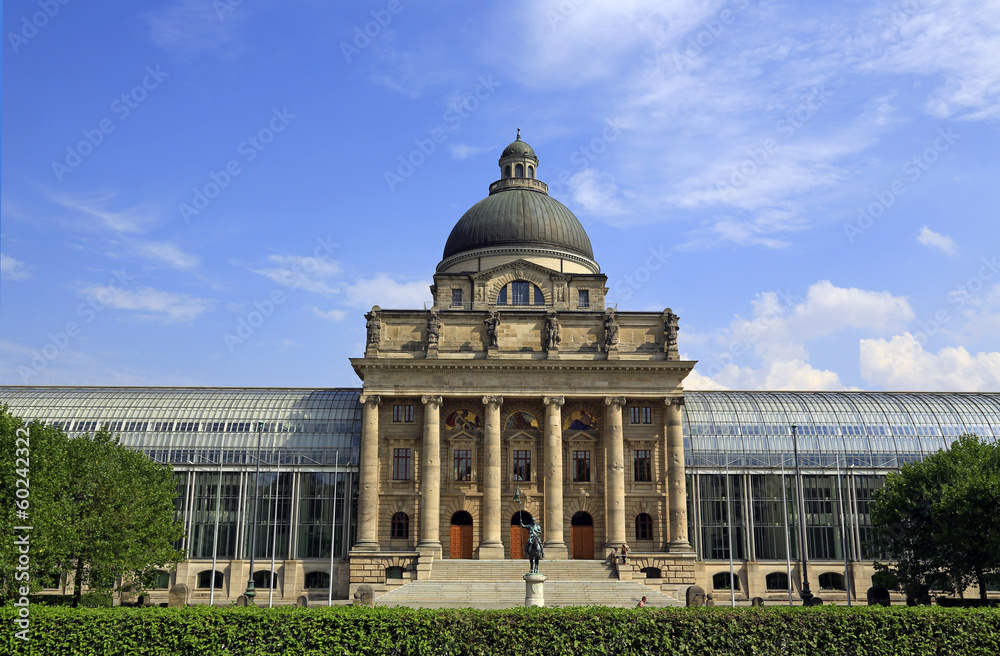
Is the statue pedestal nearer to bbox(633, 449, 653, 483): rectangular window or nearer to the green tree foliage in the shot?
the green tree foliage

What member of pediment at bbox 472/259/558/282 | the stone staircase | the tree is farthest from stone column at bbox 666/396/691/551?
pediment at bbox 472/259/558/282

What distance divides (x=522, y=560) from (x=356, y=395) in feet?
80.9

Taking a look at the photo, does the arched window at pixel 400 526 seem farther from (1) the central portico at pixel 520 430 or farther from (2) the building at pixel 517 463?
(2) the building at pixel 517 463

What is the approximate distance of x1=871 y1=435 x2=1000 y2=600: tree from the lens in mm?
49844

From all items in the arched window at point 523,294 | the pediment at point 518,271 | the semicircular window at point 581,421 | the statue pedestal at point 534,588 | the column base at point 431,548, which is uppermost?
the pediment at point 518,271

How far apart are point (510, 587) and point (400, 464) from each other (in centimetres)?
1656

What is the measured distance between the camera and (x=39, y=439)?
46.8 m

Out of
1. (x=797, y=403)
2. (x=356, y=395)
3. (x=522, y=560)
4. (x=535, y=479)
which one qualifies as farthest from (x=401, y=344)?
(x=797, y=403)

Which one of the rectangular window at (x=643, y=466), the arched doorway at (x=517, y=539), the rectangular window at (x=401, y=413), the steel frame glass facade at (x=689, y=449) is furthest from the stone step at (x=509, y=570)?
the rectangular window at (x=401, y=413)

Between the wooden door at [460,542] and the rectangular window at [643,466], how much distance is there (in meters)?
15.3

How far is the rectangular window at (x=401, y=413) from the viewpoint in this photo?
7238 cm

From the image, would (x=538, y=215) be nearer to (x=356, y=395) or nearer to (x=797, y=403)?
(x=356, y=395)

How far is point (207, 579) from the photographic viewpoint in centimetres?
7144

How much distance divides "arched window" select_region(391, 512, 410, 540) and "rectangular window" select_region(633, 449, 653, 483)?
2010 cm
